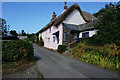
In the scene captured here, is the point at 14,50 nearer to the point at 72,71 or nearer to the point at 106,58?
the point at 72,71

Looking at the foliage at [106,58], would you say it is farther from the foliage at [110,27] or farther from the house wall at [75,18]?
the house wall at [75,18]

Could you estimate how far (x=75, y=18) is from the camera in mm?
19266

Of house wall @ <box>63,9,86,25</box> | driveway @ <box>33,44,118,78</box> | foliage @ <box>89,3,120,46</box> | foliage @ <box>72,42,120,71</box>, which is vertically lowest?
driveway @ <box>33,44,118,78</box>

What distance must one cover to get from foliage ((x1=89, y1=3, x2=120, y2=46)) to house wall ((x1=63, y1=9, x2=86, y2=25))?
8.21 meters

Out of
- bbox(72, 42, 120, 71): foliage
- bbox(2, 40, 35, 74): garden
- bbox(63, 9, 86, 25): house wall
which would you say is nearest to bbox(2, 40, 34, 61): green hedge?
bbox(2, 40, 35, 74): garden

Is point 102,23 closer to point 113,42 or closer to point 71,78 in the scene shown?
point 113,42

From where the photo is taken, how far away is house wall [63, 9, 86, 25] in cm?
1810

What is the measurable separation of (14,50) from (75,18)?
15338mm

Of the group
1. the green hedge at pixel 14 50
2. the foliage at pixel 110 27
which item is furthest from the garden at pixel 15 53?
the foliage at pixel 110 27

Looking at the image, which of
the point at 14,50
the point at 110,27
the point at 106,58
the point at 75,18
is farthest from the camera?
the point at 75,18

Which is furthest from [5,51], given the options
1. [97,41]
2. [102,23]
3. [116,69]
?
[102,23]

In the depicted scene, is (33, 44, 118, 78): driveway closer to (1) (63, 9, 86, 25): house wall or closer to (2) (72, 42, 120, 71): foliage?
(2) (72, 42, 120, 71): foliage

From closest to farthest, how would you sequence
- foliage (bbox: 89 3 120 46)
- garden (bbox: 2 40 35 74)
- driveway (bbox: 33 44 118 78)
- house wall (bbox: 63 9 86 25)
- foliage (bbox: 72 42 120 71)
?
driveway (bbox: 33 44 118 78), foliage (bbox: 72 42 120 71), garden (bbox: 2 40 35 74), foliage (bbox: 89 3 120 46), house wall (bbox: 63 9 86 25)

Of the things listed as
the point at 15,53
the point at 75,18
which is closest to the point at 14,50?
the point at 15,53
